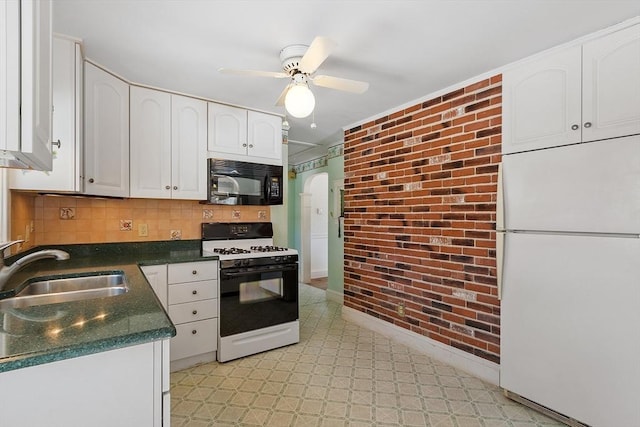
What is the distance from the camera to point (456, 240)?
2.50 meters

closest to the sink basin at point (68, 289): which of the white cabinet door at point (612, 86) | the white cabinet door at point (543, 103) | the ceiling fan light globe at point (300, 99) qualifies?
the ceiling fan light globe at point (300, 99)

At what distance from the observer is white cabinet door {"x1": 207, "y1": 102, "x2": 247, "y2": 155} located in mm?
2887

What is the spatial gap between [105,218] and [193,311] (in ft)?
3.68

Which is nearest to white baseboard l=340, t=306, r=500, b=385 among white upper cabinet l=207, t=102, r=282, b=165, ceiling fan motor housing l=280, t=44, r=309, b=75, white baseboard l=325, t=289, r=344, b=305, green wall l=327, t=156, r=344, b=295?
white baseboard l=325, t=289, r=344, b=305

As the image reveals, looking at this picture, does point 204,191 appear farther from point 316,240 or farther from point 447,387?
point 316,240

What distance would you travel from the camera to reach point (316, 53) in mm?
1606

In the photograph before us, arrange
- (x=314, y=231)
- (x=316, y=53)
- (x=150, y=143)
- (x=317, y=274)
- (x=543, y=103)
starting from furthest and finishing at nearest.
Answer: (x=317, y=274) → (x=314, y=231) → (x=150, y=143) → (x=543, y=103) → (x=316, y=53)

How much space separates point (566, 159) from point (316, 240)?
14.9 feet

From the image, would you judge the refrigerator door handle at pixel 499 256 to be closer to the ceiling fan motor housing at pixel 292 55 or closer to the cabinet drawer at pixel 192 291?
the ceiling fan motor housing at pixel 292 55

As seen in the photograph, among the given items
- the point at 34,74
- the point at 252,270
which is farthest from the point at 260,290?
the point at 34,74

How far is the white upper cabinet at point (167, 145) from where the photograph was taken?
2.53 m

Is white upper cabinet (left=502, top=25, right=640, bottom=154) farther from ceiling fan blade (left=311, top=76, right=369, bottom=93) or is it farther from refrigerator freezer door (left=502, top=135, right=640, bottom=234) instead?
ceiling fan blade (left=311, top=76, right=369, bottom=93)

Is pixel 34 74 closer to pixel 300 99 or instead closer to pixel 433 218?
pixel 300 99

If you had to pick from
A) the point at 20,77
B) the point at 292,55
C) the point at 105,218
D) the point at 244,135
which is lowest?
the point at 105,218
